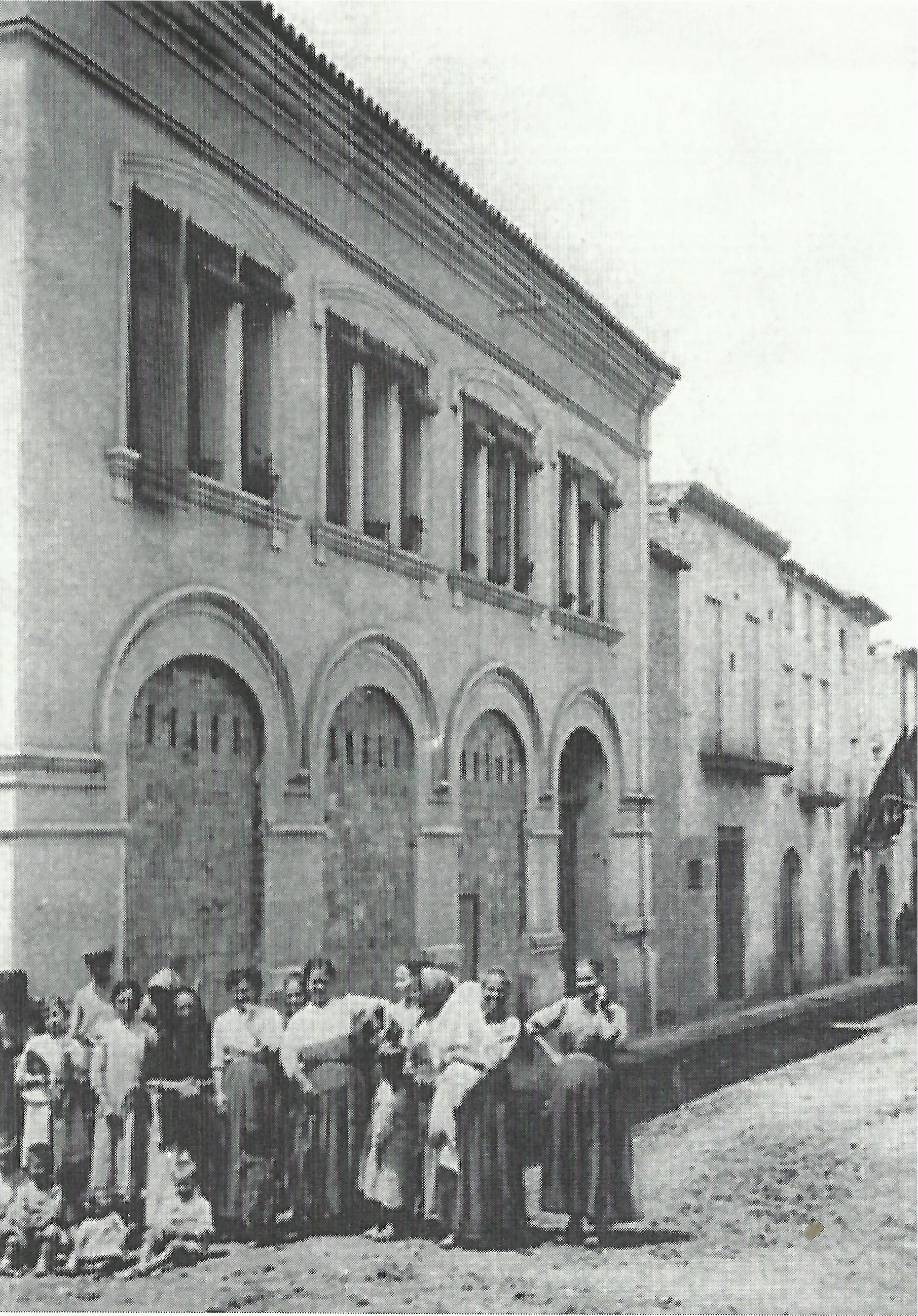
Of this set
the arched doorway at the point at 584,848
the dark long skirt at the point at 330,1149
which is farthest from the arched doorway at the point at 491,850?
the dark long skirt at the point at 330,1149

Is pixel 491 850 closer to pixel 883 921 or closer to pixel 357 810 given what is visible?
pixel 357 810

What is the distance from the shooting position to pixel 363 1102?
872 cm

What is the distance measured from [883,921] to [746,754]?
965cm

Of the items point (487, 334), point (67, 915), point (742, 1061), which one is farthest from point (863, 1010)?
point (67, 915)

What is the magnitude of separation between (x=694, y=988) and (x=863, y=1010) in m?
3.83

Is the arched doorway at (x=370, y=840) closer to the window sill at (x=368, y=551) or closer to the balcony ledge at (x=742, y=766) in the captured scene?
the window sill at (x=368, y=551)

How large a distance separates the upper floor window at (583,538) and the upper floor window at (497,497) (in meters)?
0.53

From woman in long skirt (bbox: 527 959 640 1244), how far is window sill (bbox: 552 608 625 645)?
5.06 meters

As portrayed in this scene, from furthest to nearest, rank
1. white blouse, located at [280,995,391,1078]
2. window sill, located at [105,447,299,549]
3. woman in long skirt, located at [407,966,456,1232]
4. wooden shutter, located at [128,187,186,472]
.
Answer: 1. white blouse, located at [280,995,391,1078]
2. woman in long skirt, located at [407,966,456,1232]
3. wooden shutter, located at [128,187,186,472]
4. window sill, located at [105,447,299,549]

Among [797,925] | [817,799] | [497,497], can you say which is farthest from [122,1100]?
[797,925]

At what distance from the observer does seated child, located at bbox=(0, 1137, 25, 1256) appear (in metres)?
7.27

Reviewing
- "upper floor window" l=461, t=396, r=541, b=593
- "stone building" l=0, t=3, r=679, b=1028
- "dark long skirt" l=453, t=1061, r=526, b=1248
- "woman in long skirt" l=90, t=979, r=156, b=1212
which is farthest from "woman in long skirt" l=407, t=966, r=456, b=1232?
"upper floor window" l=461, t=396, r=541, b=593

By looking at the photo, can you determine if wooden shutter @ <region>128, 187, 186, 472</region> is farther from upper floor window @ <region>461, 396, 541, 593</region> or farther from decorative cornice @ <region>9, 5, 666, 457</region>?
upper floor window @ <region>461, 396, 541, 593</region>

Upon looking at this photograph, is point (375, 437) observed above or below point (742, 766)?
above
